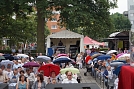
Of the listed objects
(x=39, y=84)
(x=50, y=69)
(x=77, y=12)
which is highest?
(x=77, y=12)

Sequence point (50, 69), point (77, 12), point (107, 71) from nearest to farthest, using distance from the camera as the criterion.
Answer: point (50, 69)
point (107, 71)
point (77, 12)

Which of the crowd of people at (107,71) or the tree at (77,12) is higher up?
the tree at (77,12)

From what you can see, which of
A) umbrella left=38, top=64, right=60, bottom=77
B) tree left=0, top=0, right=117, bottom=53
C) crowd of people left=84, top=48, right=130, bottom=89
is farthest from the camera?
tree left=0, top=0, right=117, bottom=53

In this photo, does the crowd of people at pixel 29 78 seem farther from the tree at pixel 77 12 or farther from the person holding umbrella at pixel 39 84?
the tree at pixel 77 12

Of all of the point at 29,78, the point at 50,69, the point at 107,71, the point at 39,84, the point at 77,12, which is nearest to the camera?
the point at 39,84

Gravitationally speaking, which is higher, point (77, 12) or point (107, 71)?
point (77, 12)

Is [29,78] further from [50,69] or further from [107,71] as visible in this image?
[107,71]

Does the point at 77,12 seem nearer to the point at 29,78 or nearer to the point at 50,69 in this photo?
the point at 50,69

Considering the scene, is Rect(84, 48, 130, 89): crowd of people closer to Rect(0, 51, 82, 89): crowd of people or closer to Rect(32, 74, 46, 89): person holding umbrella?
Rect(0, 51, 82, 89): crowd of people

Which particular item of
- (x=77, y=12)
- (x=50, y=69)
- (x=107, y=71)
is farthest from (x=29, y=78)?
(x=77, y=12)

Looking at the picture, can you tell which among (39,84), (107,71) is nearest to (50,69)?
(39,84)

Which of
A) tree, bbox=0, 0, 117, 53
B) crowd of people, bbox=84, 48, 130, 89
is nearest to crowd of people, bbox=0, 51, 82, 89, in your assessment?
crowd of people, bbox=84, 48, 130, 89

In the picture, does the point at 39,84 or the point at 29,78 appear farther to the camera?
the point at 29,78

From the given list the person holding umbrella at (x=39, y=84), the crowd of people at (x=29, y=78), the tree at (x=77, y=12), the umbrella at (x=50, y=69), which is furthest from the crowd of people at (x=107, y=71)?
the tree at (x=77, y=12)
